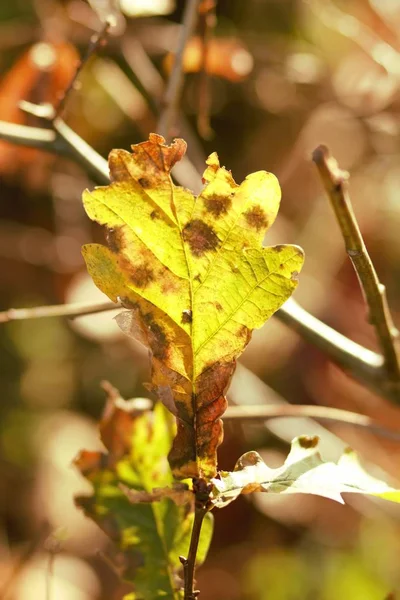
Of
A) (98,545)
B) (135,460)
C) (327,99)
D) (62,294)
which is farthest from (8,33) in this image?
(135,460)

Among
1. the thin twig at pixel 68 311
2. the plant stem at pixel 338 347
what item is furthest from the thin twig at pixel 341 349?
the thin twig at pixel 68 311

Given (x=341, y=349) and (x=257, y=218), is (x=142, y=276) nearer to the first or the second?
(x=257, y=218)

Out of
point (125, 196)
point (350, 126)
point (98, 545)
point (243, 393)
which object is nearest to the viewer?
point (125, 196)

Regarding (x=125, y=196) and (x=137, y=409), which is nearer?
(x=125, y=196)

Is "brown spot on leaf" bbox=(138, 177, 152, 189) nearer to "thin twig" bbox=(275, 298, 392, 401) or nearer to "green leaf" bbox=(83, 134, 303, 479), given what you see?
"green leaf" bbox=(83, 134, 303, 479)

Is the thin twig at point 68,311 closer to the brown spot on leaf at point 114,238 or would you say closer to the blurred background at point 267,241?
the brown spot on leaf at point 114,238

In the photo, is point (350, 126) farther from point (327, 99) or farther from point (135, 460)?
point (135, 460)

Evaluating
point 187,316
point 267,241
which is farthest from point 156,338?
point 267,241
